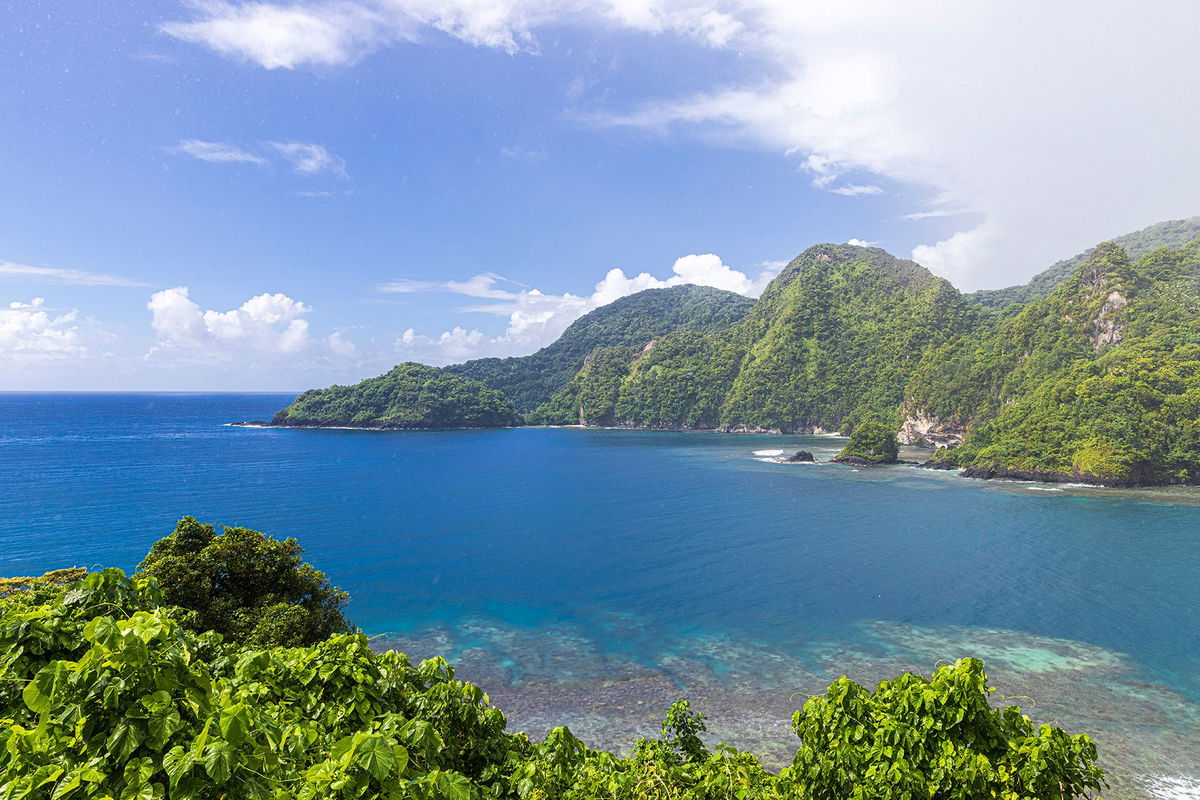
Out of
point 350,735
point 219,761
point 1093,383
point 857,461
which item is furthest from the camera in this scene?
point 857,461

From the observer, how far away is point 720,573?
148ft

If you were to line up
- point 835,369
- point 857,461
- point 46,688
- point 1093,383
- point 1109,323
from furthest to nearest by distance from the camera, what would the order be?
point 835,369 → point 857,461 → point 1109,323 → point 1093,383 → point 46,688

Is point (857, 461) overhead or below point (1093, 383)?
below

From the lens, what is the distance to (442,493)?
7881cm

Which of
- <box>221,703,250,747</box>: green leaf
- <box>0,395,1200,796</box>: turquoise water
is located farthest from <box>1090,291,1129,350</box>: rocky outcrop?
<box>221,703,250,747</box>: green leaf

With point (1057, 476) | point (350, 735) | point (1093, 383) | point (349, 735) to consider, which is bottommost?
point (1057, 476)

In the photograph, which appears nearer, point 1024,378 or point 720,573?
point 720,573

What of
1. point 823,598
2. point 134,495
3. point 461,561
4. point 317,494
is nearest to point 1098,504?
point 823,598

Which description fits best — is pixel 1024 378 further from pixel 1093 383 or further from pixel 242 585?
pixel 242 585

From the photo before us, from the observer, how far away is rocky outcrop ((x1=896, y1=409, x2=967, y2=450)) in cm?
12462

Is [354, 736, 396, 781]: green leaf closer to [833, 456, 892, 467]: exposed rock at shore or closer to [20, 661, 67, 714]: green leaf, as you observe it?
[20, 661, 67, 714]: green leaf

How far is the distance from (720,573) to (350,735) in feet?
137

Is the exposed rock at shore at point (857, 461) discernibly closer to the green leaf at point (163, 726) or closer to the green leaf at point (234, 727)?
the green leaf at point (234, 727)

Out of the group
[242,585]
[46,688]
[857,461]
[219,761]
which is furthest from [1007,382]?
[46,688]
